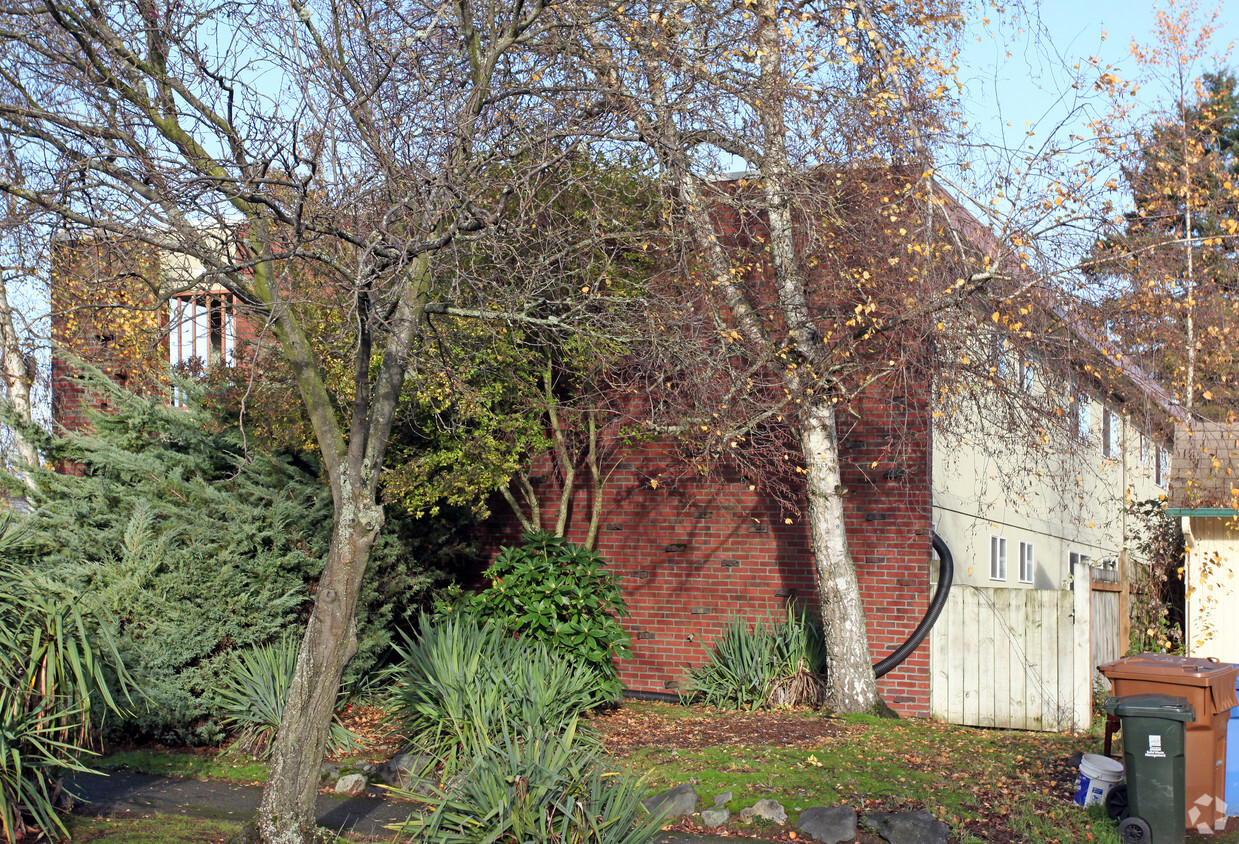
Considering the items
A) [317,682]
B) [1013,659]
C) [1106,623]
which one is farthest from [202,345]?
[1106,623]

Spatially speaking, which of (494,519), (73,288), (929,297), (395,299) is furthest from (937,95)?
(73,288)

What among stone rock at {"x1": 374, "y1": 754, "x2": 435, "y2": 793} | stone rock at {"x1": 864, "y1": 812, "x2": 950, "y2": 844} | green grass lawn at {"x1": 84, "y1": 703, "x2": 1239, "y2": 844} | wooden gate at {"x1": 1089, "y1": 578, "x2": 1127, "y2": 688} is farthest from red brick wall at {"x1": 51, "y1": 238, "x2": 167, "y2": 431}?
wooden gate at {"x1": 1089, "y1": 578, "x2": 1127, "y2": 688}

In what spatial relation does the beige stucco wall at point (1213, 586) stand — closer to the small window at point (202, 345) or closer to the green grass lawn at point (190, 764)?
the green grass lawn at point (190, 764)

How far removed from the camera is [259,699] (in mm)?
9320

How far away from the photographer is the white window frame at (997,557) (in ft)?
48.6

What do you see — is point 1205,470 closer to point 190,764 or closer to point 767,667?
point 767,667

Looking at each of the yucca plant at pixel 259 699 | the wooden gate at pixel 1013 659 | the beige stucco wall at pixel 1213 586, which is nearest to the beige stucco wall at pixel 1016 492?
the wooden gate at pixel 1013 659

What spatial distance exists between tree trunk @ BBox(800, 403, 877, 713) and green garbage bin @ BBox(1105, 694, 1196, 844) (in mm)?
3697

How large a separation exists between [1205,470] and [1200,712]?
707 cm

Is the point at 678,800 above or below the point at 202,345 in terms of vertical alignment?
below

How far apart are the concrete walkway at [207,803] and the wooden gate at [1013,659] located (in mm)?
4876

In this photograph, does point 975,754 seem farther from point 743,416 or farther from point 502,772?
point 502,772

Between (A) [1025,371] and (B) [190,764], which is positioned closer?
(B) [190,764]

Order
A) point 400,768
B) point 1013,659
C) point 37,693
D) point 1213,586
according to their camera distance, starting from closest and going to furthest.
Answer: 1. point 37,693
2. point 400,768
3. point 1013,659
4. point 1213,586
